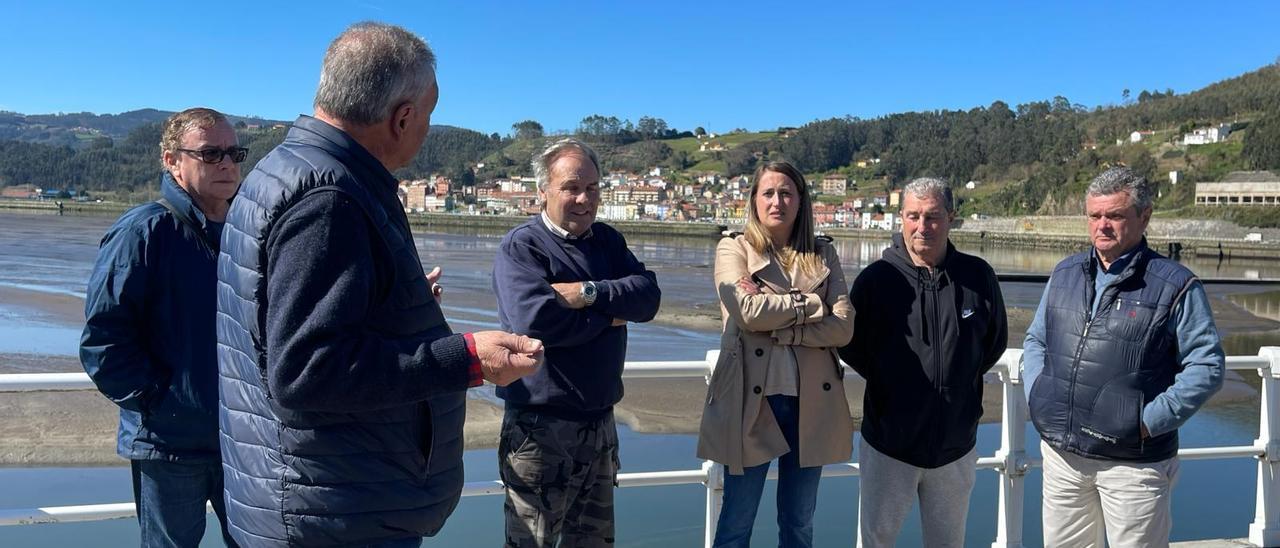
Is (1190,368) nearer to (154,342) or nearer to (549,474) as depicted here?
(549,474)

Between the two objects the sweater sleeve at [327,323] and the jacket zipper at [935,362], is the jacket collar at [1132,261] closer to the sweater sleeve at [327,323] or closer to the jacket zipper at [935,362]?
the jacket zipper at [935,362]

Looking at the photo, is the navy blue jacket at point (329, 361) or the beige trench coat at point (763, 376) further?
the beige trench coat at point (763, 376)

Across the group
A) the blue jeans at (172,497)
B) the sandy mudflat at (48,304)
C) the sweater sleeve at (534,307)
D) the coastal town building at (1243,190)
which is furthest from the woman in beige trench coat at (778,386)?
the coastal town building at (1243,190)

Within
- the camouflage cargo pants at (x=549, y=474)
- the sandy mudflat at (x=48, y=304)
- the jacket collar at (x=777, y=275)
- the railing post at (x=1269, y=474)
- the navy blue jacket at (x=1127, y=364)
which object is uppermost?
the jacket collar at (x=777, y=275)

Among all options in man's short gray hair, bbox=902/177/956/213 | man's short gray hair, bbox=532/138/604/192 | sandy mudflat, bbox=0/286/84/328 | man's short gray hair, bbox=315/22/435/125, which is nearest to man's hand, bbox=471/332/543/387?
man's short gray hair, bbox=315/22/435/125

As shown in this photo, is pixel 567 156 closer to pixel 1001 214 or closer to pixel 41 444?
pixel 41 444

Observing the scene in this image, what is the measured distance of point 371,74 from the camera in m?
1.76

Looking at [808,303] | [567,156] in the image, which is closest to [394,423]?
[567,156]

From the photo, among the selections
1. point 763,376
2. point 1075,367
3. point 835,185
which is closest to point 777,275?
point 763,376

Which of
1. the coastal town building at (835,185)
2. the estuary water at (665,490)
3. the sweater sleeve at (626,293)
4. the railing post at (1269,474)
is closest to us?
the sweater sleeve at (626,293)

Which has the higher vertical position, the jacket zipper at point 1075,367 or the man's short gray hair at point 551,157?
the man's short gray hair at point 551,157

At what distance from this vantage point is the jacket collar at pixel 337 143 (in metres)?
1.77

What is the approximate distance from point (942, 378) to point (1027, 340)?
0.51 m

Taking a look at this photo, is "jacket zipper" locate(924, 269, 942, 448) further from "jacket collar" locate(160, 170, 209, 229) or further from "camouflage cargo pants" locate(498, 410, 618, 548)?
"jacket collar" locate(160, 170, 209, 229)
